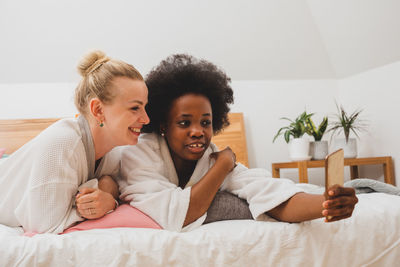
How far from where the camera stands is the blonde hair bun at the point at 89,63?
121 cm

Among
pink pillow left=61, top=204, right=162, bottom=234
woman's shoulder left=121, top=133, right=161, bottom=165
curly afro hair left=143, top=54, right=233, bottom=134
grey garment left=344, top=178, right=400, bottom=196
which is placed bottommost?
grey garment left=344, top=178, right=400, bottom=196

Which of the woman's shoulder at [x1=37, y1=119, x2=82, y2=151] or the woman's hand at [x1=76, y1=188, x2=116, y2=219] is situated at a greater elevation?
the woman's shoulder at [x1=37, y1=119, x2=82, y2=151]

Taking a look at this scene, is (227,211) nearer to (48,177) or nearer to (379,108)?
(48,177)

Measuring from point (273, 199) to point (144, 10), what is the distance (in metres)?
2.10

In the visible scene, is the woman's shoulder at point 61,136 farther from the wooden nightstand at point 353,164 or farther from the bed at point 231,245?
the wooden nightstand at point 353,164

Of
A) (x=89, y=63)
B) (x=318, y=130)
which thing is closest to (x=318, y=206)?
(x=89, y=63)

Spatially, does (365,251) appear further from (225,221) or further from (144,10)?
(144,10)

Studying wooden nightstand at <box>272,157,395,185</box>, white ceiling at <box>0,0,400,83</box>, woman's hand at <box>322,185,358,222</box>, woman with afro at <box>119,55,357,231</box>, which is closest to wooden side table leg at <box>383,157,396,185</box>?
wooden nightstand at <box>272,157,395,185</box>

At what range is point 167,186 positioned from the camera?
3.62 ft

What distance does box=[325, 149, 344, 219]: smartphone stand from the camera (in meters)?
0.79

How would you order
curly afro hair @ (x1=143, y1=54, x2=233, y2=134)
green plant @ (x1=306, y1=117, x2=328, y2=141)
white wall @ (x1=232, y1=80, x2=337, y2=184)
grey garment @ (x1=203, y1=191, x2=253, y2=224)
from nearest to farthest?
1. grey garment @ (x1=203, y1=191, x2=253, y2=224)
2. curly afro hair @ (x1=143, y1=54, x2=233, y2=134)
3. green plant @ (x1=306, y1=117, x2=328, y2=141)
4. white wall @ (x1=232, y1=80, x2=337, y2=184)

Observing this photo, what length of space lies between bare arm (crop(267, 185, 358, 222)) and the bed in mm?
30

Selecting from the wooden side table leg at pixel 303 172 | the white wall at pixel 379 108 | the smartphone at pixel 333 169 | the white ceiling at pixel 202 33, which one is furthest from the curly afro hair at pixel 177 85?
the white wall at pixel 379 108

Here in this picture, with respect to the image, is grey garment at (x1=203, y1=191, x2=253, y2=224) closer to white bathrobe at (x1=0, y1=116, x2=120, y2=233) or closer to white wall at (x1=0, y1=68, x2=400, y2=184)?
white bathrobe at (x1=0, y1=116, x2=120, y2=233)
